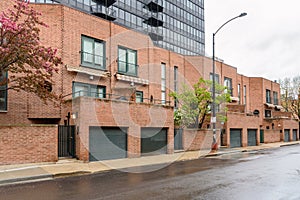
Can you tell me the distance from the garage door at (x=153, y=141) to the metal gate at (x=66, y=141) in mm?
5068

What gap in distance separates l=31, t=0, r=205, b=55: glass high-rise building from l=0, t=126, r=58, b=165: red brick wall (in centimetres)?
2377

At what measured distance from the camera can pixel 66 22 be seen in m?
19.6

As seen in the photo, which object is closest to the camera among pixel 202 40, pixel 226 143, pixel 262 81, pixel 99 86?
pixel 99 86

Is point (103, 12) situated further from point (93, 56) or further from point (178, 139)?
point (178, 139)

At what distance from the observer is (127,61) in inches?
935

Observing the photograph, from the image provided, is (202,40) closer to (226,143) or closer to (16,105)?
(226,143)

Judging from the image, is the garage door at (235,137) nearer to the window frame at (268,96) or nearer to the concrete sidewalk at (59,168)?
the concrete sidewalk at (59,168)

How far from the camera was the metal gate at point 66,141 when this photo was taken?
631 inches

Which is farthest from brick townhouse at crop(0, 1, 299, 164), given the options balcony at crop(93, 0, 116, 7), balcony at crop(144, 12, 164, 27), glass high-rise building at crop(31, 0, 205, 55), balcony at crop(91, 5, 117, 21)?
balcony at crop(144, 12, 164, 27)

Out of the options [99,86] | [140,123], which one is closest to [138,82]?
[99,86]

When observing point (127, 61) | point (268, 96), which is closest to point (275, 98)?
point (268, 96)

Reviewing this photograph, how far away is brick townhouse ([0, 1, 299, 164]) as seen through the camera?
643 inches

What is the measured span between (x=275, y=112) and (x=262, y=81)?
6306mm

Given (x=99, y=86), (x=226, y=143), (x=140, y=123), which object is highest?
(x=99, y=86)
